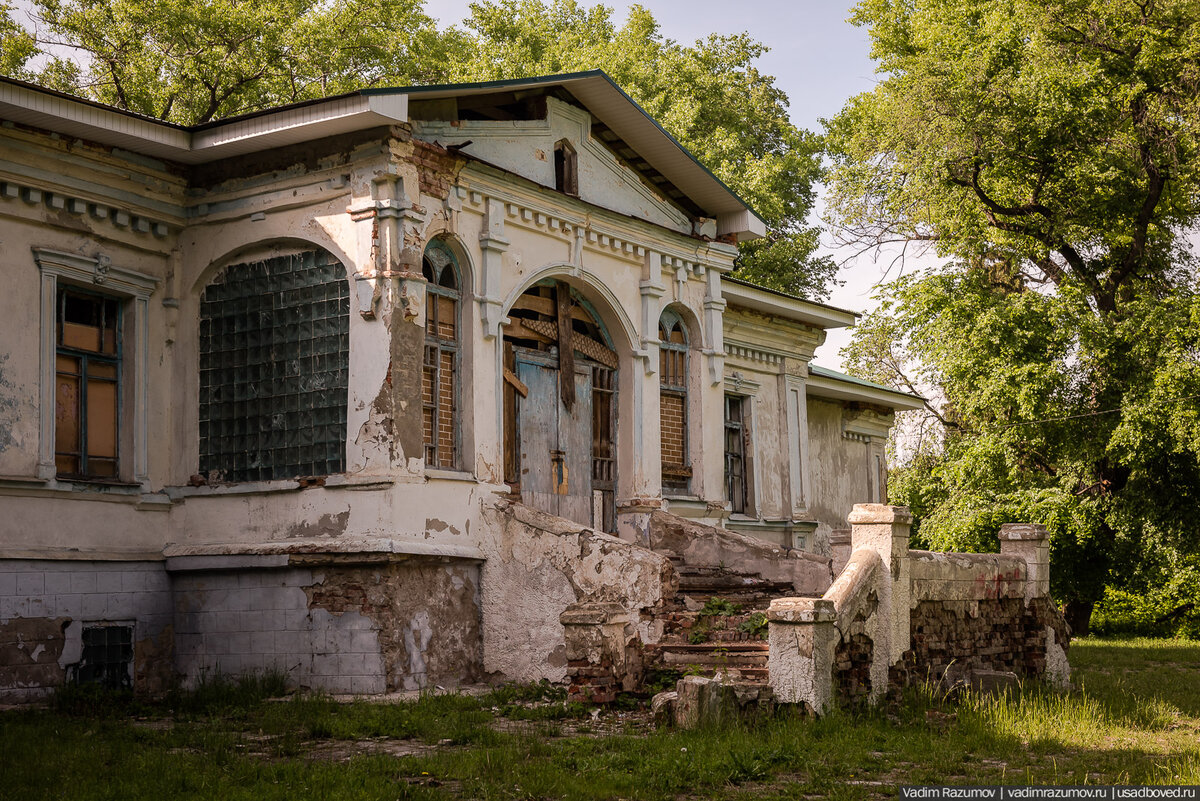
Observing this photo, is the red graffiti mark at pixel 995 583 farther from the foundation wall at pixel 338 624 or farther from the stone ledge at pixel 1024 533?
the foundation wall at pixel 338 624

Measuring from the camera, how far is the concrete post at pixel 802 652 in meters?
10.5

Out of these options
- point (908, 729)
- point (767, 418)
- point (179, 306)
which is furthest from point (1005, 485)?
point (179, 306)

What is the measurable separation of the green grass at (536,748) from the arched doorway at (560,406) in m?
3.30

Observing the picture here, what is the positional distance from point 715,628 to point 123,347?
6.96m

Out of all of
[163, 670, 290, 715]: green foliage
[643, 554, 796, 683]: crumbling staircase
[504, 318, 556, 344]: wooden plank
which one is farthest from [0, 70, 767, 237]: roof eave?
[643, 554, 796, 683]: crumbling staircase

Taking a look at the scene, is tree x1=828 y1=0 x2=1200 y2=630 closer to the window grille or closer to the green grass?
the window grille

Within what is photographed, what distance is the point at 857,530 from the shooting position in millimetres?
12023

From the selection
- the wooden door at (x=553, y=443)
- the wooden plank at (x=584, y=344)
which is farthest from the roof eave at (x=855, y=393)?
the wooden door at (x=553, y=443)

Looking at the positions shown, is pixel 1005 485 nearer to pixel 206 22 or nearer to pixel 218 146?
pixel 218 146

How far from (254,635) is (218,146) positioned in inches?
200

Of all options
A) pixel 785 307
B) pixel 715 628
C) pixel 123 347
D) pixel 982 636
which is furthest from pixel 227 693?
pixel 785 307

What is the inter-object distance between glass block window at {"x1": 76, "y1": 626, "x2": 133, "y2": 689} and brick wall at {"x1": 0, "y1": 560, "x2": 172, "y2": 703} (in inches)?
2.6

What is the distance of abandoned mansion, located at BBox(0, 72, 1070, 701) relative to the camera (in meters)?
12.6

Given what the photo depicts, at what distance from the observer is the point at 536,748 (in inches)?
364
